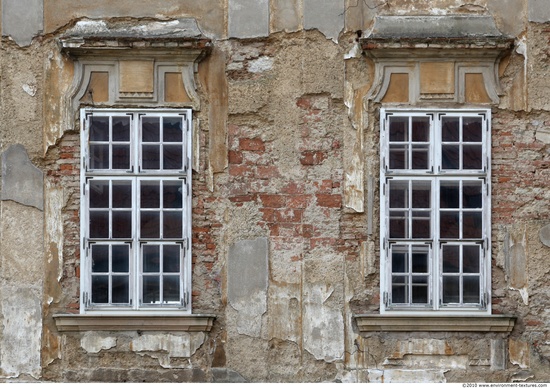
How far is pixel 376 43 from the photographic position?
884cm

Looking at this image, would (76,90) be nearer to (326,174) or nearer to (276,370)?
(326,174)

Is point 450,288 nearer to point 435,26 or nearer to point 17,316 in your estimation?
point 435,26

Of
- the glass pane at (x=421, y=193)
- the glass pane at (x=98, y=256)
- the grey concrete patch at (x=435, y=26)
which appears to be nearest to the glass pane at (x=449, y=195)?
the glass pane at (x=421, y=193)

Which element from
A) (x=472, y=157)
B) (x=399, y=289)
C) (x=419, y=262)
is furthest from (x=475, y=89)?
(x=399, y=289)

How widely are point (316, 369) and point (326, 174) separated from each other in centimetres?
164

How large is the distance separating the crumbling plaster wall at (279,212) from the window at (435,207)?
0.13 m

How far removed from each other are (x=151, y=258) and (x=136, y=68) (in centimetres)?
161

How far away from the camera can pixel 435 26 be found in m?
8.95

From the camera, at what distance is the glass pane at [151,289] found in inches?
351

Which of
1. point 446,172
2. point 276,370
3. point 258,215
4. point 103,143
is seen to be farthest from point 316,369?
point 103,143

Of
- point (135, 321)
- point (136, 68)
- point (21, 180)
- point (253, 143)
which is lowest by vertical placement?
point (135, 321)

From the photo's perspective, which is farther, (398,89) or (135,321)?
(398,89)

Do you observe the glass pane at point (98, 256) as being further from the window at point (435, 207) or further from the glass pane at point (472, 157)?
the glass pane at point (472, 157)

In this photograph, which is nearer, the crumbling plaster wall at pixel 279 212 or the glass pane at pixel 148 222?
the crumbling plaster wall at pixel 279 212
